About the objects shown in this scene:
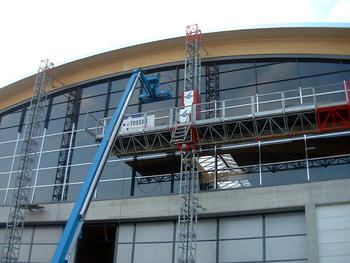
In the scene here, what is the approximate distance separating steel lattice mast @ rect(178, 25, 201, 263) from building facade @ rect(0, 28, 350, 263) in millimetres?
650

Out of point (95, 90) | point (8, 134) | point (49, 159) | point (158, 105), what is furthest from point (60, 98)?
point (158, 105)

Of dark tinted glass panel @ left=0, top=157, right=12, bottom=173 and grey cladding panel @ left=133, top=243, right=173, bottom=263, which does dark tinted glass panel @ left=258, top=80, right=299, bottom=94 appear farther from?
dark tinted glass panel @ left=0, top=157, right=12, bottom=173

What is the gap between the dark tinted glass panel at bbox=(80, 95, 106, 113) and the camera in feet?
116

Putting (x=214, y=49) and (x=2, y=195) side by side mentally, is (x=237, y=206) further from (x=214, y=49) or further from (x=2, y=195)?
(x=2, y=195)

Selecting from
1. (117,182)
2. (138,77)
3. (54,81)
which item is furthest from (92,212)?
(54,81)

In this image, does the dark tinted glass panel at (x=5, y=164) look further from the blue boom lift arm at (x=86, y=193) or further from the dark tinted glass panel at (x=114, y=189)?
the blue boom lift arm at (x=86, y=193)

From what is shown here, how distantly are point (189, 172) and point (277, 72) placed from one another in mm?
9104

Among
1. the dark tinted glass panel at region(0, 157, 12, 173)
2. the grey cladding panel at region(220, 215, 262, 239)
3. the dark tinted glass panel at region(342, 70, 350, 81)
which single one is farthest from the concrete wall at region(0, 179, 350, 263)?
the dark tinted glass panel at region(342, 70, 350, 81)

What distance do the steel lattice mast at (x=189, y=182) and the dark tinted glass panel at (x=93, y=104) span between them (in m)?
7.48

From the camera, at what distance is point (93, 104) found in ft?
A: 117

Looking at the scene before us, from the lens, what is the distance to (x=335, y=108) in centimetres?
2462

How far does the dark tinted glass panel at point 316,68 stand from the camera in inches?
1147

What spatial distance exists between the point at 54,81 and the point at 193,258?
2002 cm

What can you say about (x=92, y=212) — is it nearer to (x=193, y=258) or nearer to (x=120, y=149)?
(x=120, y=149)
